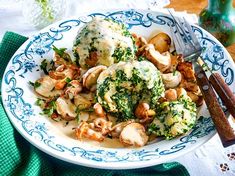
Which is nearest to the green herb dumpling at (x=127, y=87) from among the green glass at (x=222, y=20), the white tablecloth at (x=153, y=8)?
the white tablecloth at (x=153, y=8)

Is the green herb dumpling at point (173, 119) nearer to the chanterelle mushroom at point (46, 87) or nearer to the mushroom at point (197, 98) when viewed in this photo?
the mushroom at point (197, 98)

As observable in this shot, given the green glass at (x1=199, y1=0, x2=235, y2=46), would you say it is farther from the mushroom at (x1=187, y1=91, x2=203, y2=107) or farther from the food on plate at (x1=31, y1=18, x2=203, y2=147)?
the mushroom at (x1=187, y1=91, x2=203, y2=107)

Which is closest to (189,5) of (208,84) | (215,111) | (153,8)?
(153,8)

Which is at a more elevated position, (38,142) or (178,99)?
(178,99)

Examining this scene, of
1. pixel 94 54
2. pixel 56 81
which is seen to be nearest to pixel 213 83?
pixel 94 54

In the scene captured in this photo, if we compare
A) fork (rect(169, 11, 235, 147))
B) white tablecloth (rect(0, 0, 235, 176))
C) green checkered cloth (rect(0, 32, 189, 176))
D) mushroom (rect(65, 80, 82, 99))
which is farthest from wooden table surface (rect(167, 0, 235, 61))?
green checkered cloth (rect(0, 32, 189, 176))

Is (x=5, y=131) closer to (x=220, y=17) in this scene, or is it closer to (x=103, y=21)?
(x=103, y=21)

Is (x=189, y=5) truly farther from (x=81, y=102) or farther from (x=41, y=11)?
(x=81, y=102)
